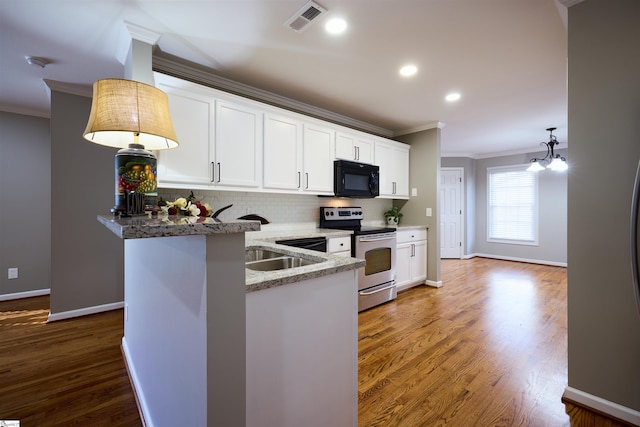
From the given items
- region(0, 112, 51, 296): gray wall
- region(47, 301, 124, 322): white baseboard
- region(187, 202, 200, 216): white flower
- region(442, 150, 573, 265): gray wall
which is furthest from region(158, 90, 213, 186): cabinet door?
region(442, 150, 573, 265): gray wall

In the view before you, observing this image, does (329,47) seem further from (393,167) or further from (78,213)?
(78,213)

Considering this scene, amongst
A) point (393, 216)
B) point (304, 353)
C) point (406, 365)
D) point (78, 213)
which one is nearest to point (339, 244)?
point (406, 365)

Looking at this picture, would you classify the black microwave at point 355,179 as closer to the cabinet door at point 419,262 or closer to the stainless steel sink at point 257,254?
the cabinet door at point 419,262

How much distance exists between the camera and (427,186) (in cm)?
427

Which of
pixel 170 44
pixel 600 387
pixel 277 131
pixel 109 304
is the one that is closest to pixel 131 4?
pixel 170 44

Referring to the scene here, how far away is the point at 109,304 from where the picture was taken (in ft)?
10.8

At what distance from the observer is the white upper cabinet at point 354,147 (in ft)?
11.4

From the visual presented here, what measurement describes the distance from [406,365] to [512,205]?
5.65 m

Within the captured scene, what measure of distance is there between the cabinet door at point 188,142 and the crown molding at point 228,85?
1.31ft

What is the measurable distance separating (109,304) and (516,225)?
291 inches

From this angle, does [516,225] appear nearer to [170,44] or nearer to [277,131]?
[277,131]

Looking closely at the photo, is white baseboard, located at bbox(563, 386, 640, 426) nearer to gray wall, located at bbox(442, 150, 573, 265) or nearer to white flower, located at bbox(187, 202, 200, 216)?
white flower, located at bbox(187, 202, 200, 216)

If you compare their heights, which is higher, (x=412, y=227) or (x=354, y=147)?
(x=354, y=147)

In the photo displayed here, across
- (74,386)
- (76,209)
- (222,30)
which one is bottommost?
(74,386)
